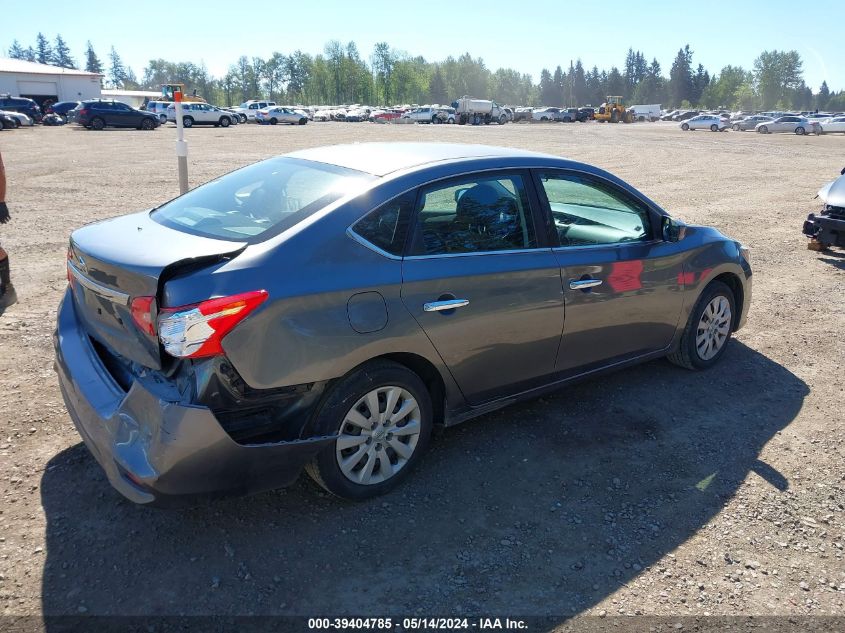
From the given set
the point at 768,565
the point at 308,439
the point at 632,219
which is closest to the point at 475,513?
the point at 308,439

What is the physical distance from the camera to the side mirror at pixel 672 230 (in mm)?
4719

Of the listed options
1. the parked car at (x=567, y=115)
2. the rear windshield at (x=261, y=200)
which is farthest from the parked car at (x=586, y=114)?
the rear windshield at (x=261, y=200)

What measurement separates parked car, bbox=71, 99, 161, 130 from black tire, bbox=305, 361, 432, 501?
4187 centimetres

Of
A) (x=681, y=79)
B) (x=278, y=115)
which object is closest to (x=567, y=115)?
(x=278, y=115)

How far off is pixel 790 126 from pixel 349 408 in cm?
6166

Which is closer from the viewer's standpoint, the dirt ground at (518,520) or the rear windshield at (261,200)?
the dirt ground at (518,520)

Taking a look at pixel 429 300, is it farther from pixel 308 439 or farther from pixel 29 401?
pixel 29 401

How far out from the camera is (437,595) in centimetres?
290

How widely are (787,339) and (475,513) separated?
4.16 meters

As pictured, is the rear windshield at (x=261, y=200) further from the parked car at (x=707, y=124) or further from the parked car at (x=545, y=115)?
the parked car at (x=545, y=115)

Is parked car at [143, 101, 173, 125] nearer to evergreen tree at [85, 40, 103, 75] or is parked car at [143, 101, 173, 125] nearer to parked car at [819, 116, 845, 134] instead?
parked car at [819, 116, 845, 134]

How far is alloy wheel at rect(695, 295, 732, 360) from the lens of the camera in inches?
205

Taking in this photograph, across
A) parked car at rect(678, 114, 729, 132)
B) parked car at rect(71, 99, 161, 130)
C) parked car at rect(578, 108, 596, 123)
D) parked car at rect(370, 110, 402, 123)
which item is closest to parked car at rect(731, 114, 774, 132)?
parked car at rect(678, 114, 729, 132)

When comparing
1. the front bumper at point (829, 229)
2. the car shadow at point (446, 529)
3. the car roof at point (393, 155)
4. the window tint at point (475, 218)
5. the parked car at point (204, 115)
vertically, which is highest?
the parked car at point (204, 115)
